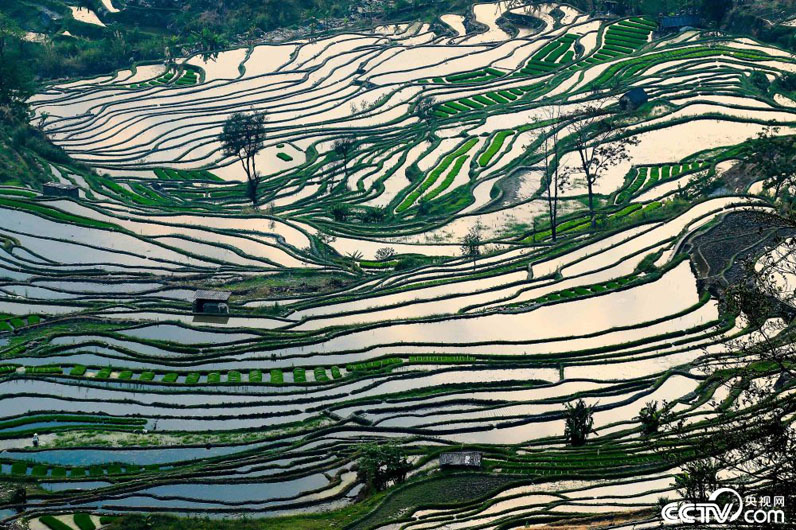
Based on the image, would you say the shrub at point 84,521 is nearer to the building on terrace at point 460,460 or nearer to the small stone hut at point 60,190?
the building on terrace at point 460,460

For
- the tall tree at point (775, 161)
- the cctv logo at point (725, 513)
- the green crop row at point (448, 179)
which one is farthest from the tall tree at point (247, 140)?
the cctv logo at point (725, 513)

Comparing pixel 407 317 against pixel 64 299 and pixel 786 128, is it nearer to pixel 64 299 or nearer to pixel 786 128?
pixel 64 299

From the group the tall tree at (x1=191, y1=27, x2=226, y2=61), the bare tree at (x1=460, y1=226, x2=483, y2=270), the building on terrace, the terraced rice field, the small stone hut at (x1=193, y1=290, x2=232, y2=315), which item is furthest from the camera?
the tall tree at (x1=191, y1=27, x2=226, y2=61)

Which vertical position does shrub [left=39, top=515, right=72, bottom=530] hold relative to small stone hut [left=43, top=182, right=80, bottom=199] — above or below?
below

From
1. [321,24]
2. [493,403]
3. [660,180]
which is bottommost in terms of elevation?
[493,403]

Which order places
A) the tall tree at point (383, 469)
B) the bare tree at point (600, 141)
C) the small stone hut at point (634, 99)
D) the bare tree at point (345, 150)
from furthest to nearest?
the small stone hut at point (634, 99)
the bare tree at point (345, 150)
the bare tree at point (600, 141)
the tall tree at point (383, 469)

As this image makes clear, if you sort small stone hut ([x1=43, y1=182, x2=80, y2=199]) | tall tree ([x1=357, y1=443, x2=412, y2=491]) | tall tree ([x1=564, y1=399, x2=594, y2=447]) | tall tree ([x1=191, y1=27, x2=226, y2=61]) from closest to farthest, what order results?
tall tree ([x1=357, y1=443, x2=412, y2=491]) < tall tree ([x1=564, y1=399, x2=594, y2=447]) < small stone hut ([x1=43, y1=182, x2=80, y2=199]) < tall tree ([x1=191, y1=27, x2=226, y2=61])

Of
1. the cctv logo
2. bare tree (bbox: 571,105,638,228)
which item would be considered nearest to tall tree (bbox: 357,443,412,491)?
the cctv logo

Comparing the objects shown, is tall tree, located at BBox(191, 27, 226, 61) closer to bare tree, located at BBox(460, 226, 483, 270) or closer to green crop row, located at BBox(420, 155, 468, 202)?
green crop row, located at BBox(420, 155, 468, 202)

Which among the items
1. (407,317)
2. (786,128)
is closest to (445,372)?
(407,317)
